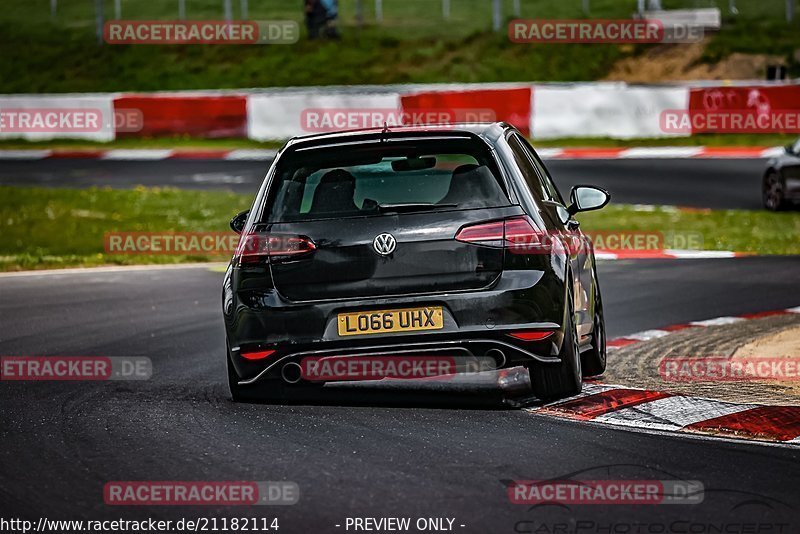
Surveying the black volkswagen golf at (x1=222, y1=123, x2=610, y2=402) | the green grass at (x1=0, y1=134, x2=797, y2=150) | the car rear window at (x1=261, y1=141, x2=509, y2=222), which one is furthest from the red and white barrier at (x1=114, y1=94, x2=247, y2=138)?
the black volkswagen golf at (x1=222, y1=123, x2=610, y2=402)

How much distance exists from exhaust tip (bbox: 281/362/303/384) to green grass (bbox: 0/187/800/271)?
9.72 m

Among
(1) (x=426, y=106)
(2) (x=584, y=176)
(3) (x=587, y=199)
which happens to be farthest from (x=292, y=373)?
(1) (x=426, y=106)

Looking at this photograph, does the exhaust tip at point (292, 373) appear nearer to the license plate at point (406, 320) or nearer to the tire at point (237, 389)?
the tire at point (237, 389)

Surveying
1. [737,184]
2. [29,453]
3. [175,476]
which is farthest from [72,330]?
[737,184]

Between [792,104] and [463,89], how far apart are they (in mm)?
6309

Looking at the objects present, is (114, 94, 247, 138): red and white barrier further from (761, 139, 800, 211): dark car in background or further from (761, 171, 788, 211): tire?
(761, 139, 800, 211): dark car in background

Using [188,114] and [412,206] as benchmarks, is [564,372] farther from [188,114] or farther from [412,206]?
[188,114]

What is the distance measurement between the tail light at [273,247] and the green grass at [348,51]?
117 feet

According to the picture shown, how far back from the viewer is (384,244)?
852cm

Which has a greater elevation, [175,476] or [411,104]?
[411,104]

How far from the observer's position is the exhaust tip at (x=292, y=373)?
8.77 meters

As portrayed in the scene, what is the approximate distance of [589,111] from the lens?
33.7 metres

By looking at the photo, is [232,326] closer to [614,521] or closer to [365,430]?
[365,430]

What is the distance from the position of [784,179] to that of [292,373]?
14.5m
